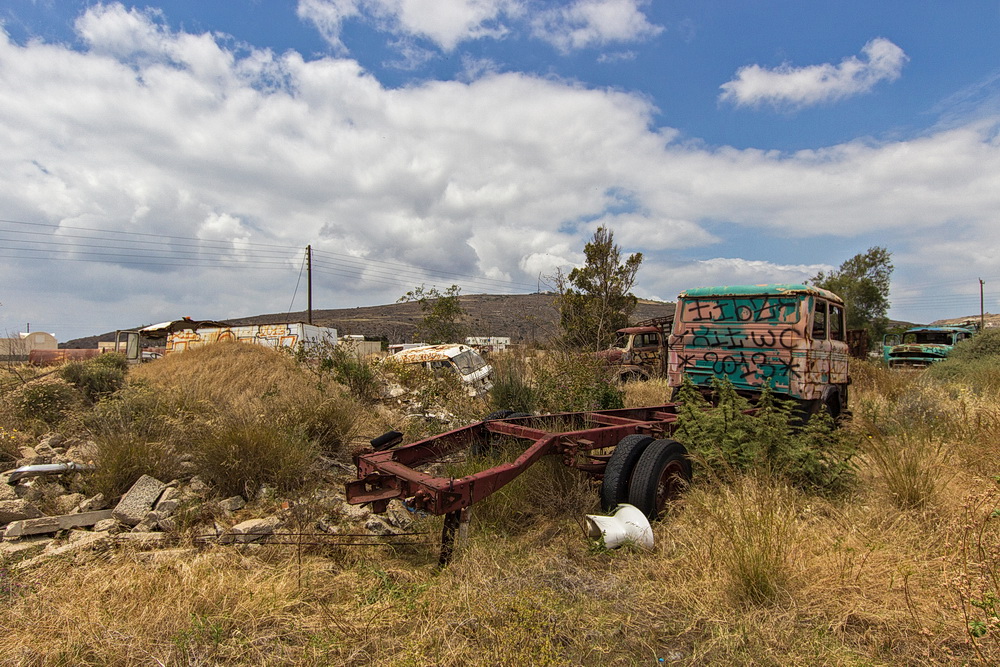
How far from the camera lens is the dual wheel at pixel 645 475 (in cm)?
395

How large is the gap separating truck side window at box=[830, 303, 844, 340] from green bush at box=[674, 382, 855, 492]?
3.57 metres

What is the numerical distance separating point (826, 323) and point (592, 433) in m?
5.06

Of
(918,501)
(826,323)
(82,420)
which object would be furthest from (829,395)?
(82,420)

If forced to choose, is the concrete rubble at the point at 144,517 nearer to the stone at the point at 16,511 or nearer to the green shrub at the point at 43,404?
the stone at the point at 16,511

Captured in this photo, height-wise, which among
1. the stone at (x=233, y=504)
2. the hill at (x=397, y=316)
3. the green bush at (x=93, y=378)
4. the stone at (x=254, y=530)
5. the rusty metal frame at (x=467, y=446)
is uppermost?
the hill at (x=397, y=316)

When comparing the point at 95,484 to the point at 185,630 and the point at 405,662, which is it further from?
the point at 405,662

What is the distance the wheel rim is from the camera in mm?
4098

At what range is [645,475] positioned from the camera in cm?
398

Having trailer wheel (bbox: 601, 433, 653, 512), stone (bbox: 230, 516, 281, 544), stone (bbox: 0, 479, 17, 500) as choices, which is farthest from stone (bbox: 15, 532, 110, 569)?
trailer wheel (bbox: 601, 433, 653, 512)

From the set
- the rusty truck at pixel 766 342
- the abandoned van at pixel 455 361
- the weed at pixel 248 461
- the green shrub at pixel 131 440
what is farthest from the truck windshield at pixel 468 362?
the weed at pixel 248 461

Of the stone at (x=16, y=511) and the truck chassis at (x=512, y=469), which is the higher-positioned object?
the truck chassis at (x=512, y=469)

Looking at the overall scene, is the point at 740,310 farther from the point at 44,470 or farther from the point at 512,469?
the point at 44,470

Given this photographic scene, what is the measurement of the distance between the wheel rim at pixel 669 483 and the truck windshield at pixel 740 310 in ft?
11.9

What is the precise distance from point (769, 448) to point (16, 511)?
626cm
